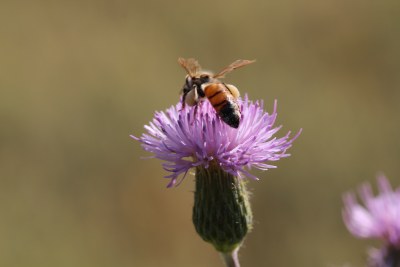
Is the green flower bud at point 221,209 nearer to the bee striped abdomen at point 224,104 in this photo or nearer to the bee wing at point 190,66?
the bee striped abdomen at point 224,104

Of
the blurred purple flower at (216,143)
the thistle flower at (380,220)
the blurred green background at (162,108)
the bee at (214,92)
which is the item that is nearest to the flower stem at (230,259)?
the blurred purple flower at (216,143)

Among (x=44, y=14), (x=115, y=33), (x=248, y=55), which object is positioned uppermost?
(x=44, y=14)

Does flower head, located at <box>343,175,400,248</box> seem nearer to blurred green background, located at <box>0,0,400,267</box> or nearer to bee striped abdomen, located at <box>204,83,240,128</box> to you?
bee striped abdomen, located at <box>204,83,240,128</box>

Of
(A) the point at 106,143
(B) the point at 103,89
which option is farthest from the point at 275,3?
(A) the point at 106,143

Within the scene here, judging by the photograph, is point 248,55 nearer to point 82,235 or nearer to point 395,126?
point 395,126

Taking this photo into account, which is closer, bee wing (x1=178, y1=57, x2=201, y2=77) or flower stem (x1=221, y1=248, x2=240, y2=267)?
flower stem (x1=221, y1=248, x2=240, y2=267)

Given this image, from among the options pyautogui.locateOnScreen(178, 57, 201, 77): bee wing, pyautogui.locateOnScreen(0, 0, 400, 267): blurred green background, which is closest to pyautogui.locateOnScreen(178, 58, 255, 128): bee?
pyautogui.locateOnScreen(178, 57, 201, 77): bee wing

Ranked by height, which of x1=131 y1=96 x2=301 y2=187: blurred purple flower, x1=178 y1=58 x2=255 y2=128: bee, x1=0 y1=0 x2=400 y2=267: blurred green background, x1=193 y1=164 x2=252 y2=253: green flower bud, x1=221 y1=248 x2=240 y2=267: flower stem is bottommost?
x1=221 y1=248 x2=240 y2=267: flower stem
